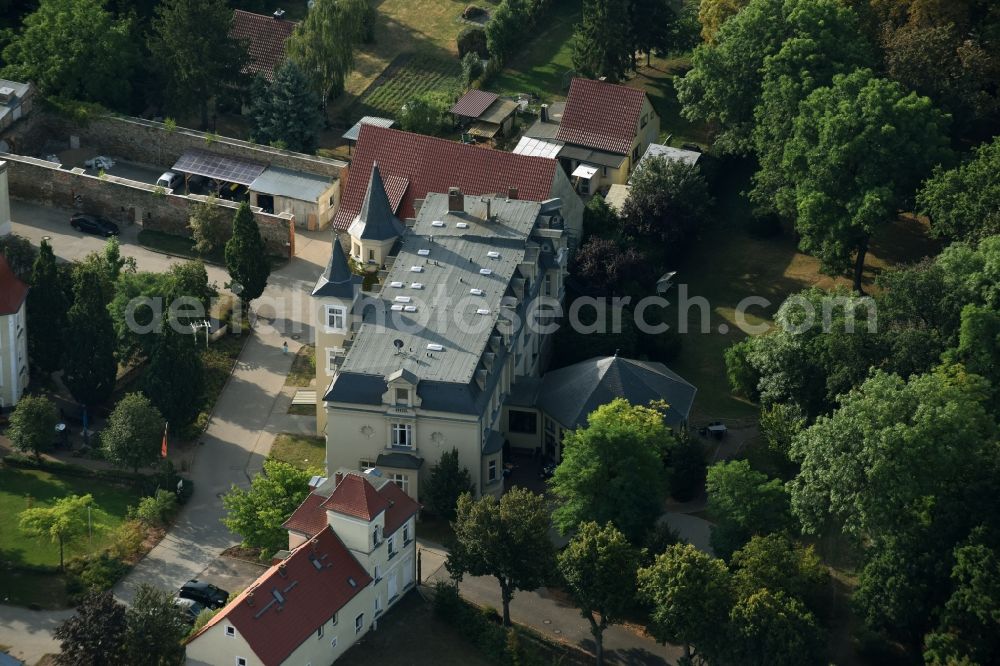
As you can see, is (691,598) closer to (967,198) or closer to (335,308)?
(335,308)

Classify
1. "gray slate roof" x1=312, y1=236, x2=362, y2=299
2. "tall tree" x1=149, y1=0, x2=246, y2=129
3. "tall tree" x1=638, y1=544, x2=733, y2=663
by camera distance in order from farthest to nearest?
"tall tree" x1=149, y1=0, x2=246, y2=129
"gray slate roof" x1=312, y1=236, x2=362, y2=299
"tall tree" x1=638, y1=544, x2=733, y2=663

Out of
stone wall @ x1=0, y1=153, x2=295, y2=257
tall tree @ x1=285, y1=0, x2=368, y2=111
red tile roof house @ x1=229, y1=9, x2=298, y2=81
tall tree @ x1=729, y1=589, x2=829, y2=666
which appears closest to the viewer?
tall tree @ x1=729, y1=589, x2=829, y2=666

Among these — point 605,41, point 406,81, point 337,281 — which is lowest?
point 406,81

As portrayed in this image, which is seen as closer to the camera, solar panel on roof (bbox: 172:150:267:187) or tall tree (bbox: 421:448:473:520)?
tall tree (bbox: 421:448:473:520)

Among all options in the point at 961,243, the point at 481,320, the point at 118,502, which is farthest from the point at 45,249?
the point at 961,243

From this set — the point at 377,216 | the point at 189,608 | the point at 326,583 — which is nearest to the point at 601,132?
the point at 377,216

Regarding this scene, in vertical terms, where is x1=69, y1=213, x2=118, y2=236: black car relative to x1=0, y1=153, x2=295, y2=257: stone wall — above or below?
below

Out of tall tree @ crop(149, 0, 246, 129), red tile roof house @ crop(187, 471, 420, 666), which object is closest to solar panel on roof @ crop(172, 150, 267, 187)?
tall tree @ crop(149, 0, 246, 129)

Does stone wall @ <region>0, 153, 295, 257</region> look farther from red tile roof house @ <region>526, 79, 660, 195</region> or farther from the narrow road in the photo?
red tile roof house @ <region>526, 79, 660, 195</region>
